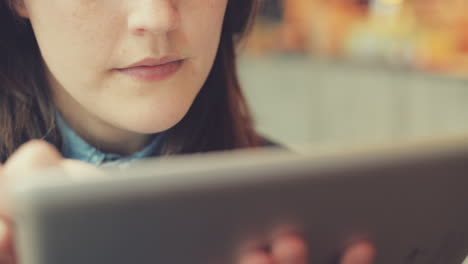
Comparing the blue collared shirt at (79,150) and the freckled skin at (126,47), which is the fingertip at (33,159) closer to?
the freckled skin at (126,47)

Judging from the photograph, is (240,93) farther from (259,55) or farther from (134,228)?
(259,55)

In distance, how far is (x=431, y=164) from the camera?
0.41 m

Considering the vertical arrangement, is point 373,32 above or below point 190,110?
below

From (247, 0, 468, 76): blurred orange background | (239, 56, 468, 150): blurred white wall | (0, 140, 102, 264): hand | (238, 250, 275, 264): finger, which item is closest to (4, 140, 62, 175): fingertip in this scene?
(0, 140, 102, 264): hand

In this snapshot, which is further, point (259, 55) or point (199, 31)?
point (259, 55)

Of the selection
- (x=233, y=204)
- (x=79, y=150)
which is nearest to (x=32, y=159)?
(x=233, y=204)

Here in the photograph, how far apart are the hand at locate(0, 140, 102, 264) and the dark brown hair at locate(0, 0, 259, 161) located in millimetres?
333

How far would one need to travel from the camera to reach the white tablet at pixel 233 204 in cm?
32

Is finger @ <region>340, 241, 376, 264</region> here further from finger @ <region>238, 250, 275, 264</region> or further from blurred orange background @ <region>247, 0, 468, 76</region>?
blurred orange background @ <region>247, 0, 468, 76</region>

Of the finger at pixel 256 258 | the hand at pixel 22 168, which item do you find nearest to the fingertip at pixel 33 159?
the hand at pixel 22 168

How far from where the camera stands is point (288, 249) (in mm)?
386

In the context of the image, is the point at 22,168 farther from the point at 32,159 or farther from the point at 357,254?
the point at 357,254

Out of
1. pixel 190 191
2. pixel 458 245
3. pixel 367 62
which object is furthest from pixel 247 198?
pixel 367 62

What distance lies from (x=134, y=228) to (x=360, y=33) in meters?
2.82
